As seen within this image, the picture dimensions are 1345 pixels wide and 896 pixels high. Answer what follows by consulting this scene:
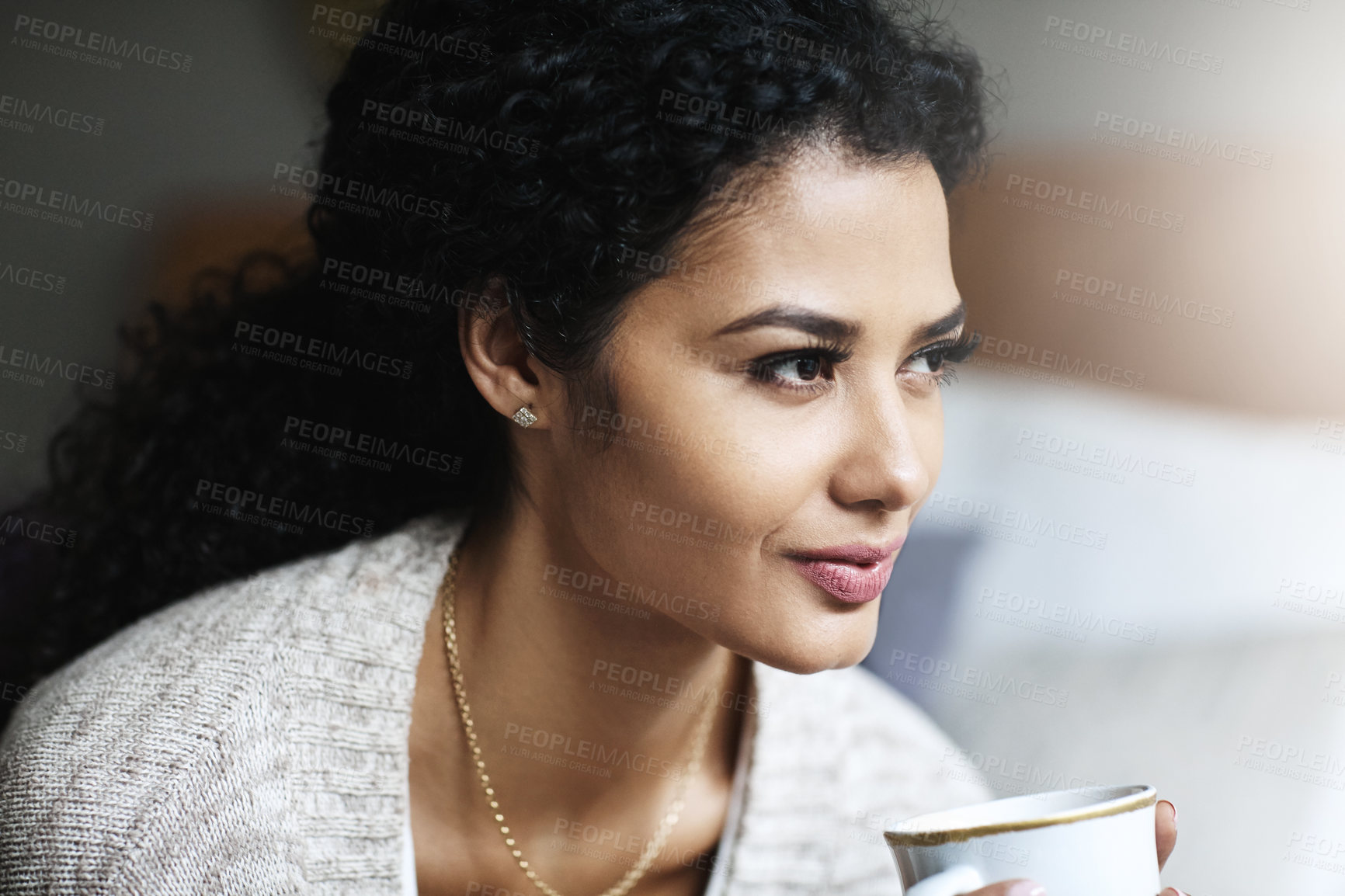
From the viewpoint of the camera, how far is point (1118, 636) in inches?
48.3

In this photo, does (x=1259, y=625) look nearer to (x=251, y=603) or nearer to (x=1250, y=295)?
(x=1250, y=295)

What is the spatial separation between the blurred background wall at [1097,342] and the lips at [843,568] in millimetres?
522

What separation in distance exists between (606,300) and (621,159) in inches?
4.7

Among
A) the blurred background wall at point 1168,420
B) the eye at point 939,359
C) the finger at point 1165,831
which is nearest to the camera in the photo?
the finger at point 1165,831

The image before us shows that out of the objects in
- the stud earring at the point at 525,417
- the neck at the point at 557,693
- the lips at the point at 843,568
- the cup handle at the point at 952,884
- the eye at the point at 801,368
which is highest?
the eye at the point at 801,368

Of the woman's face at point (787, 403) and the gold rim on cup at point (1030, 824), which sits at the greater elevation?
the woman's face at point (787, 403)

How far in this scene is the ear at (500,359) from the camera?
3.00ft

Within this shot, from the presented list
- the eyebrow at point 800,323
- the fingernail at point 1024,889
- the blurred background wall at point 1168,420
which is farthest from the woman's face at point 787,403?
the blurred background wall at point 1168,420

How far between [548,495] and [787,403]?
30 cm

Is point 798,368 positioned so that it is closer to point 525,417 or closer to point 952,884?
point 525,417

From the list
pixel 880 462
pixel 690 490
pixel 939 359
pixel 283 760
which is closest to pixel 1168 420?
pixel 939 359

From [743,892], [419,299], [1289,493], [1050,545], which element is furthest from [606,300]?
[1289,493]

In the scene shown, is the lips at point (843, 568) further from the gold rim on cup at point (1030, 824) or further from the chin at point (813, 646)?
the gold rim on cup at point (1030, 824)

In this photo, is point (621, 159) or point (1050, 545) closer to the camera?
point (621, 159)
